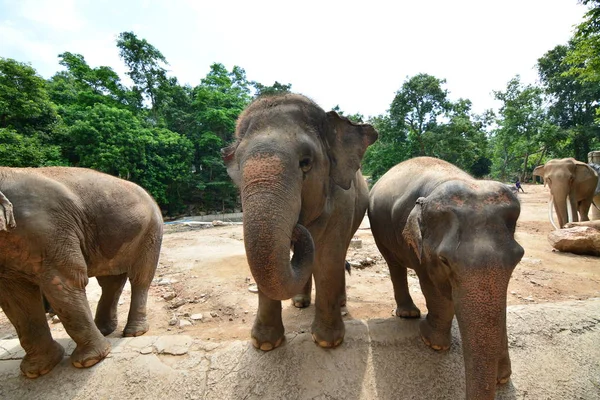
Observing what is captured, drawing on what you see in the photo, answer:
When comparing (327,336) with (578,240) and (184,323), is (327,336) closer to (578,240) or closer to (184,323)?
(184,323)

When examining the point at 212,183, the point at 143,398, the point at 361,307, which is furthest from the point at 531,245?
the point at 212,183

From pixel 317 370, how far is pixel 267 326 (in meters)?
0.49

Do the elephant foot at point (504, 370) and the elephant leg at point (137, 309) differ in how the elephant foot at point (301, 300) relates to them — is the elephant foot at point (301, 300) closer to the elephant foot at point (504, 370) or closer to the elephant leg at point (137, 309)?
the elephant leg at point (137, 309)

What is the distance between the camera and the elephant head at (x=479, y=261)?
143 cm

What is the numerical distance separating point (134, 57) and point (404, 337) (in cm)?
3332

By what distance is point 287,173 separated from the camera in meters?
1.78

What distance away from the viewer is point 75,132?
16.2 m

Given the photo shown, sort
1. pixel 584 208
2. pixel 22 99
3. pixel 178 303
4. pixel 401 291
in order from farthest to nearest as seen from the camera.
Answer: pixel 22 99 → pixel 584 208 → pixel 178 303 → pixel 401 291

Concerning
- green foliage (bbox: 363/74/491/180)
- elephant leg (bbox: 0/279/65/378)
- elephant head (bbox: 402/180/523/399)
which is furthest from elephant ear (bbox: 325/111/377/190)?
green foliage (bbox: 363/74/491/180)

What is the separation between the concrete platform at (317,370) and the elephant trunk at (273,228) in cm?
93

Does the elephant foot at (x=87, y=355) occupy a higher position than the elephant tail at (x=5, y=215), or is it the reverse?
the elephant tail at (x=5, y=215)

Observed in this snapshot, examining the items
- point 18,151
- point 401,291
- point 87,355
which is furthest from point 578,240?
point 18,151

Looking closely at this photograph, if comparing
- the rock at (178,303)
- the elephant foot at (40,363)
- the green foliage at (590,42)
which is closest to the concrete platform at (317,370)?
the elephant foot at (40,363)

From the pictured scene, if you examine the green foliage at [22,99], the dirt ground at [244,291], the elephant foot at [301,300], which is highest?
the green foliage at [22,99]
